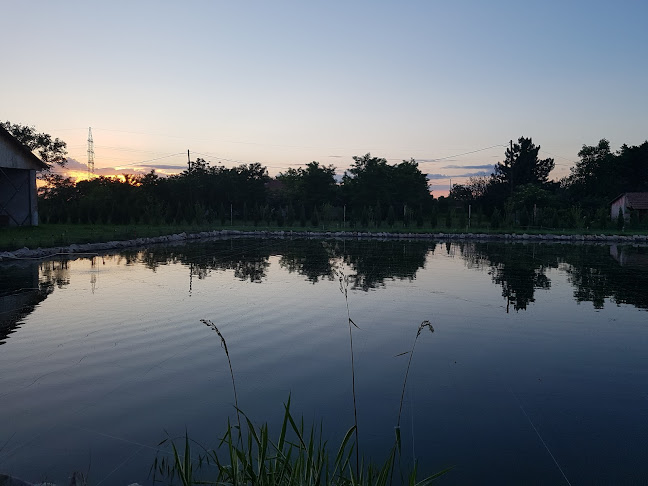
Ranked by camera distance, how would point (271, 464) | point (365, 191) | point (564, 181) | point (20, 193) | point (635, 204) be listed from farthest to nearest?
1. point (564, 181)
2. point (365, 191)
3. point (635, 204)
4. point (20, 193)
5. point (271, 464)

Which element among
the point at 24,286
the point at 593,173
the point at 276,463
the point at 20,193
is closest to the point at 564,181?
the point at 593,173

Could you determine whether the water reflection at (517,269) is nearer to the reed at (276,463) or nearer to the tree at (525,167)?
the reed at (276,463)

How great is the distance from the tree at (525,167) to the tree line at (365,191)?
0.32ft

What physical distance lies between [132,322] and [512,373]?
4978 mm

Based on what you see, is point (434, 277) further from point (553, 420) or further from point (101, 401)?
point (101, 401)

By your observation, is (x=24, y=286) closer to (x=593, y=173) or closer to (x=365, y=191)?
(x=365, y=191)

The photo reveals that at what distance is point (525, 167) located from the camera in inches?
2008

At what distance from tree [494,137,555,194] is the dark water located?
1669 inches

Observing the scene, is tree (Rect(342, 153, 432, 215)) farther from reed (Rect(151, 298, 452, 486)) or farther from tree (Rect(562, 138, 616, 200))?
reed (Rect(151, 298, 452, 486))

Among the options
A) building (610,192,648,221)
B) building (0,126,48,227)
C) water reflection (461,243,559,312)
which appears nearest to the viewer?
water reflection (461,243,559,312)

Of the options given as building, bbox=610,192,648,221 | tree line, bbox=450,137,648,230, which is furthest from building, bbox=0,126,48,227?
building, bbox=610,192,648,221

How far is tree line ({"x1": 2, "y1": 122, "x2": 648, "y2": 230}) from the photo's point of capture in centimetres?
4009

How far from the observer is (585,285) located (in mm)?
11211

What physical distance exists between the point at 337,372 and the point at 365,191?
43.5 m
